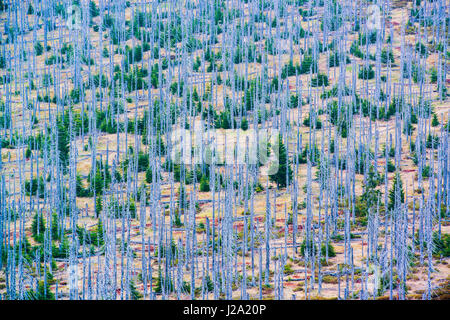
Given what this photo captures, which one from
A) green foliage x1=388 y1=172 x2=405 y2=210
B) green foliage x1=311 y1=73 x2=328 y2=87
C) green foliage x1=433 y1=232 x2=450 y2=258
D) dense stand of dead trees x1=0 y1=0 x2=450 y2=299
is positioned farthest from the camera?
green foliage x1=311 y1=73 x2=328 y2=87

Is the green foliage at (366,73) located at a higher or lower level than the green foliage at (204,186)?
higher

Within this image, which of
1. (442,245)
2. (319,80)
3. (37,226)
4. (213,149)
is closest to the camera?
(442,245)

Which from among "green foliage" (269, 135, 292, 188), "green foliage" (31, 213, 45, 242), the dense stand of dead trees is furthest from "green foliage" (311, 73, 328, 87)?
"green foliage" (31, 213, 45, 242)

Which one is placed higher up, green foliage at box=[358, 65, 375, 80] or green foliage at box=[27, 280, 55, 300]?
green foliage at box=[358, 65, 375, 80]

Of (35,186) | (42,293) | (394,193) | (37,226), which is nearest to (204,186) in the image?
(37,226)

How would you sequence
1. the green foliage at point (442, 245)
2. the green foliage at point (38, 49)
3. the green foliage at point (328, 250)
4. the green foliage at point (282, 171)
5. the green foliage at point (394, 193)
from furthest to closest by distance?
the green foliage at point (38, 49), the green foliage at point (282, 171), the green foliage at point (394, 193), the green foliage at point (328, 250), the green foliage at point (442, 245)

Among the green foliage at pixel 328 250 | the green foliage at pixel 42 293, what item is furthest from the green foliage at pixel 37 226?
the green foliage at pixel 328 250

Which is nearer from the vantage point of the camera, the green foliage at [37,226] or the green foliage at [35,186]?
the green foliage at [37,226]

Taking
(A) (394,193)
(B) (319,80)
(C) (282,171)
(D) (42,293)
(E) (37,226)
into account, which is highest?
(B) (319,80)

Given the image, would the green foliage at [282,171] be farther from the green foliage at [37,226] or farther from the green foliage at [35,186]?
the green foliage at [35,186]

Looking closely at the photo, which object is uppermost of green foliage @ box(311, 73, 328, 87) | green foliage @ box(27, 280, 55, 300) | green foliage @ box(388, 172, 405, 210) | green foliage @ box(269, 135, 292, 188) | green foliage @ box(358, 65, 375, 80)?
green foliage @ box(358, 65, 375, 80)

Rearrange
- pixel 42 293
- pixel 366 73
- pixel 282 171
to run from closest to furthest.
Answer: pixel 42 293, pixel 282 171, pixel 366 73

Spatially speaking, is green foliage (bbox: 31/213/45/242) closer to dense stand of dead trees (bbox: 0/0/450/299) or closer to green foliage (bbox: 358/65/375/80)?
dense stand of dead trees (bbox: 0/0/450/299)

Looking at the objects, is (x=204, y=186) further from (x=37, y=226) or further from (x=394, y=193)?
(x=394, y=193)
